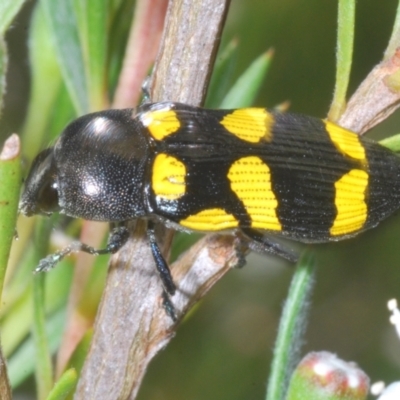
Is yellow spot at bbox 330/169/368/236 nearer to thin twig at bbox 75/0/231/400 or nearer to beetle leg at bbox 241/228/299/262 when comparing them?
beetle leg at bbox 241/228/299/262

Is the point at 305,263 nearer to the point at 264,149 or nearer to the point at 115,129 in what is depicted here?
the point at 264,149

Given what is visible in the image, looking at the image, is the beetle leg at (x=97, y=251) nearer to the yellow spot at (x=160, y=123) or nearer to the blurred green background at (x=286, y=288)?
the yellow spot at (x=160, y=123)

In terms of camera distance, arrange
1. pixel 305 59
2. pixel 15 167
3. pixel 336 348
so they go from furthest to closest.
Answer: pixel 305 59 < pixel 336 348 < pixel 15 167

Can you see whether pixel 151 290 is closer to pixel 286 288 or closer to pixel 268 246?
pixel 268 246

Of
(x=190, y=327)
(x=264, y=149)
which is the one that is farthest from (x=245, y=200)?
(x=190, y=327)

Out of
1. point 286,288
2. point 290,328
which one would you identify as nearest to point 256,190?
point 290,328

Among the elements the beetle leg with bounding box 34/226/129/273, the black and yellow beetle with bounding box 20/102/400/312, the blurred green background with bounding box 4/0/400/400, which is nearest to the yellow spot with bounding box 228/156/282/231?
the black and yellow beetle with bounding box 20/102/400/312

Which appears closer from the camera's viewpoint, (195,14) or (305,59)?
(195,14)
